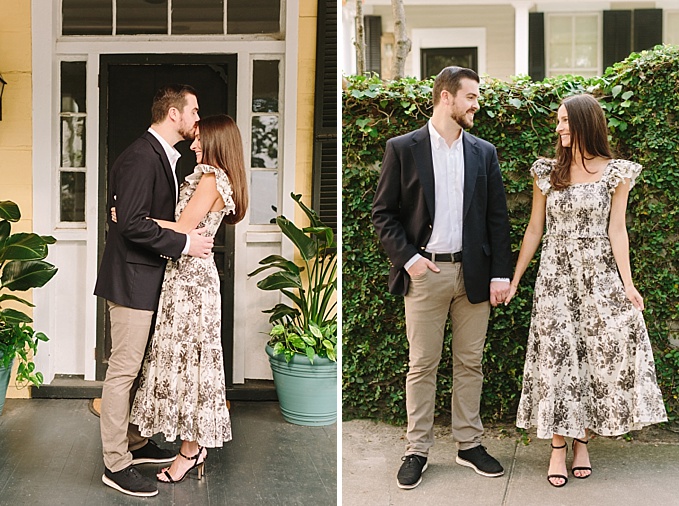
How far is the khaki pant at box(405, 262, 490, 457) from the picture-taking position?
2.89 metres

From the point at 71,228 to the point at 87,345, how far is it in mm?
661

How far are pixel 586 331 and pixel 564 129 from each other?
833 mm

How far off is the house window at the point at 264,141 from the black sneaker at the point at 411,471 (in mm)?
1598

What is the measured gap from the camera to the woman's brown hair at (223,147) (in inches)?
114

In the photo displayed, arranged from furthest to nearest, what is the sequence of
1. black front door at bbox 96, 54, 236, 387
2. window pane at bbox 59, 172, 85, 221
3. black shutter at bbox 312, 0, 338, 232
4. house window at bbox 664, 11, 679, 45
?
house window at bbox 664, 11, 679, 45 → window pane at bbox 59, 172, 85, 221 → black front door at bbox 96, 54, 236, 387 → black shutter at bbox 312, 0, 338, 232

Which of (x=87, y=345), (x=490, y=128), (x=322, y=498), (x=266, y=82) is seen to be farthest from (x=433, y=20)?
(x=322, y=498)

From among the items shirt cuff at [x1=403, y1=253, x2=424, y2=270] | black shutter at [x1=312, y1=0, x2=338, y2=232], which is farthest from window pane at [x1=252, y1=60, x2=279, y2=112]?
shirt cuff at [x1=403, y1=253, x2=424, y2=270]

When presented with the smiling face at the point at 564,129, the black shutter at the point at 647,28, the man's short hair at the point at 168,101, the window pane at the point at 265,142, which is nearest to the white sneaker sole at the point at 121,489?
the man's short hair at the point at 168,101

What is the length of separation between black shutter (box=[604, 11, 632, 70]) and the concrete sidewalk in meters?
5.23

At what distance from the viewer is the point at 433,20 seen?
25.0 feet

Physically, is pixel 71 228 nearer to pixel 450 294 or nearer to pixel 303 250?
pixel 303 250

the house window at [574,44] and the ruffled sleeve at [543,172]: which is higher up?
the house window at [574,44]

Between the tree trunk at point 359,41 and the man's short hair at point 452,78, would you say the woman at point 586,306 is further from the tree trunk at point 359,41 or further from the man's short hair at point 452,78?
the tree trunk at point 359,41

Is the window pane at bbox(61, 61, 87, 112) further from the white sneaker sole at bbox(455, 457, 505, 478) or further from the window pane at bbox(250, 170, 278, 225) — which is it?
the white sneaker sole at bbox(455, 457, 505, 478)
